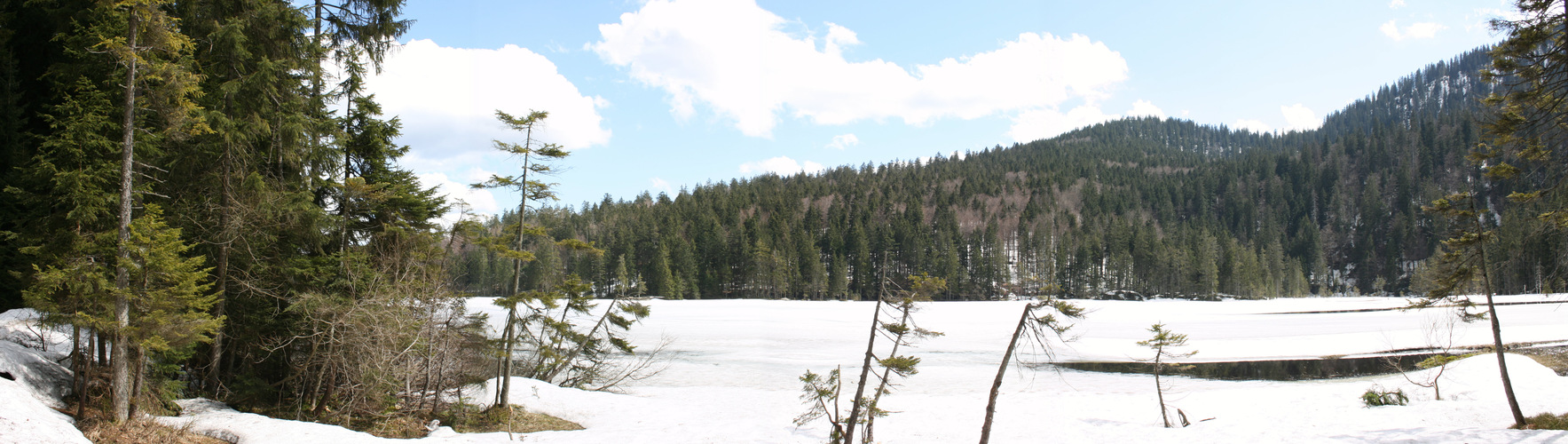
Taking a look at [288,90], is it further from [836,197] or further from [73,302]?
[836,197]

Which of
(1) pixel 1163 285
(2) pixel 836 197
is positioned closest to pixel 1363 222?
(1) pixel 1163 285

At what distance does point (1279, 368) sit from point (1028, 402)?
12.4 m

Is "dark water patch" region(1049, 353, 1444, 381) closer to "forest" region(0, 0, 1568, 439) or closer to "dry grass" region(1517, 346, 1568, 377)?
"dry grass" region(1517, 346, 1568, 377)

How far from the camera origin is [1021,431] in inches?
591

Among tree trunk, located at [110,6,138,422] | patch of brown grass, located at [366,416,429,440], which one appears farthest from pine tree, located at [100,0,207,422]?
patch of brown grass, located at [366,416,429,440]

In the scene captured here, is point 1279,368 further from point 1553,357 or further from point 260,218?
point 260,218

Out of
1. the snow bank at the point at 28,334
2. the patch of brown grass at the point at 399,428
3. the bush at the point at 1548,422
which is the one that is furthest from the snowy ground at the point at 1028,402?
the snow bank at the point at 28,334

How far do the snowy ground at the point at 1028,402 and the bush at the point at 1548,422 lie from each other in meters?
0.49

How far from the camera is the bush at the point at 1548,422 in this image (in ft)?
40.5

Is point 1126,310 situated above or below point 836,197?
below

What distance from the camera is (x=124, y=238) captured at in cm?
1033

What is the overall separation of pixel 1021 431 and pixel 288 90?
16833mm

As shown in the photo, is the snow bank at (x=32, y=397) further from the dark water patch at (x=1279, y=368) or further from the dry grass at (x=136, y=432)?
the dark water patch at (x=1279, y=368)

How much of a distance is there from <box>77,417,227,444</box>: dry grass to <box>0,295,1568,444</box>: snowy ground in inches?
23.9
